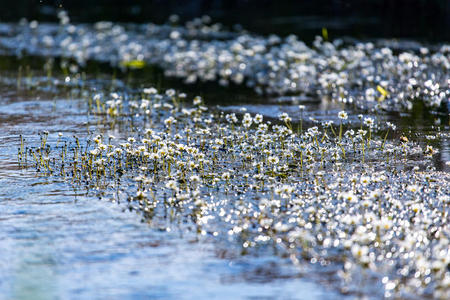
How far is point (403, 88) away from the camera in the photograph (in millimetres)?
13664

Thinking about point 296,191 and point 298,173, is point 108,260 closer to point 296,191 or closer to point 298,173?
point 296,191

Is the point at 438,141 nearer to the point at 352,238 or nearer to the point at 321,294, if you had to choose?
the point at 352,238

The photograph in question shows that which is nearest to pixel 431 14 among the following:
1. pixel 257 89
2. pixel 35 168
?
pixel 257 89

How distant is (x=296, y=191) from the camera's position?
25.6ft

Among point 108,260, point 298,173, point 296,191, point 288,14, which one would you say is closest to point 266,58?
point 298,173

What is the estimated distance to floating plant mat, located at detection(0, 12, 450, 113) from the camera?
13734mm

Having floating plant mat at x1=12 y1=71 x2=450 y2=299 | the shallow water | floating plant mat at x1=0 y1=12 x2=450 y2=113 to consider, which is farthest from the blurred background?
the shallow water

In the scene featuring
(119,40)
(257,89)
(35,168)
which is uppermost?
(119,40)

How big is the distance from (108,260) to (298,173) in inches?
119

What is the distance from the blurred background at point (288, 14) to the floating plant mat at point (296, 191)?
10.5 meters

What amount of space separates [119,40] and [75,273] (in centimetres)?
1603

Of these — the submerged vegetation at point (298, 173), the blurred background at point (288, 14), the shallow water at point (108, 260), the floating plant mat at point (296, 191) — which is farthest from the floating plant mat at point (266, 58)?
the shallow water at point (108, 260)

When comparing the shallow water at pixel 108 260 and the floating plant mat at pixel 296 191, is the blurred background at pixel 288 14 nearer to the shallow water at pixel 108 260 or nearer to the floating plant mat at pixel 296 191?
the floating plant mat at pixel 296 191

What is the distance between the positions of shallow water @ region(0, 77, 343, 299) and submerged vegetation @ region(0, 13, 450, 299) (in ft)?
0.80
